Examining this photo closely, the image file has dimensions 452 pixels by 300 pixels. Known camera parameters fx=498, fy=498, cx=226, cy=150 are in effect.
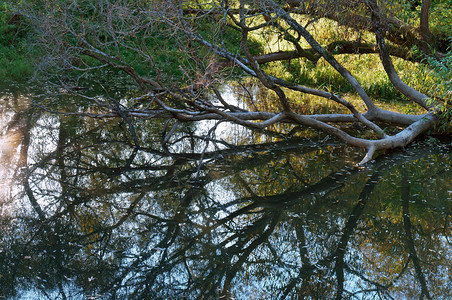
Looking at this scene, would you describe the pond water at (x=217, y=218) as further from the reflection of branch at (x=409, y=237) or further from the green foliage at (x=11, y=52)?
the green foliage at (x=11, y=52)

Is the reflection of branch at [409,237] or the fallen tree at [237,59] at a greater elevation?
the fallen tree at [237,59]

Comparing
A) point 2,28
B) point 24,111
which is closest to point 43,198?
point 24,111

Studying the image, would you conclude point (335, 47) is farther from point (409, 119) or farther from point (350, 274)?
point (350, 274)

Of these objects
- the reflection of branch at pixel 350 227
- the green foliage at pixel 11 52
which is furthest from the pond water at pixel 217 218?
the green foliage at pixel 11 52

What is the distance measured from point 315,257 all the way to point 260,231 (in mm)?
746

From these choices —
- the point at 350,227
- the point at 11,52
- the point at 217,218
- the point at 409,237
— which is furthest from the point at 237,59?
the point at 11,52

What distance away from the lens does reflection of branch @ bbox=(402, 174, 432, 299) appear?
432cm

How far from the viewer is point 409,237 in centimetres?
525

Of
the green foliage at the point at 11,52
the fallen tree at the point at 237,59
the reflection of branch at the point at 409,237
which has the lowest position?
the reflection of branch at the point at 409,237

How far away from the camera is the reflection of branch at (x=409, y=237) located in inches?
170

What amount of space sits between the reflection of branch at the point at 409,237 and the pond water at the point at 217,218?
0.02 meters

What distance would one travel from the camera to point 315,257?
4734 mm

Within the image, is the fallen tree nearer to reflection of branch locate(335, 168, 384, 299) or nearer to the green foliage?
reflection of branch locate(335, 168, 384, 299)

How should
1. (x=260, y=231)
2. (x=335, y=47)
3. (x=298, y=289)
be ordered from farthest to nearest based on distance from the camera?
(x=335, y=47) → (x=260, y=231) → (x=298, y=289)
